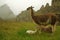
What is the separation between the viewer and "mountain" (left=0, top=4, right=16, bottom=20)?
2252 mm

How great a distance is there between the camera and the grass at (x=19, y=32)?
2.09 meters

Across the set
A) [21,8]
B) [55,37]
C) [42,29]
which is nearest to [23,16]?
[21,8]

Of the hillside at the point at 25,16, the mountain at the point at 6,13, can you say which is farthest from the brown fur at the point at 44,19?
the mountain at the point at 6,13

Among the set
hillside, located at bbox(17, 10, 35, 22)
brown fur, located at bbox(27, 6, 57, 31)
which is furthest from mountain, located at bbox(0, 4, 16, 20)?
brown fur, located at bbox(27, 6, 57, 31)

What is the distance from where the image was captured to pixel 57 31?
2.11 m

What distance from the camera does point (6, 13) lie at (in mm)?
2279

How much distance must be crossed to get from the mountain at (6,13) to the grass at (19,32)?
0.08 meters

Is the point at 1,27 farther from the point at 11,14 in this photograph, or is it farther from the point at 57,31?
the point at 57,31

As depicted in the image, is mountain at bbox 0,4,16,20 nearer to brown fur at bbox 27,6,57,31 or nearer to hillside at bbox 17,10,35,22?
hillside at bbox 17,10,35,22

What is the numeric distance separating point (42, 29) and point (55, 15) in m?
0.19

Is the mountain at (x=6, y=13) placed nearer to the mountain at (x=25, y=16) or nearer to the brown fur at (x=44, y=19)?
the mountain at (x=25, y=16)

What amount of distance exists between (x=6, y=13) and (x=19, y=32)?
0.27 m

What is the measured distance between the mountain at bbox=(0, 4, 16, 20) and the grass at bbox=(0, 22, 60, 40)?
0.08 m

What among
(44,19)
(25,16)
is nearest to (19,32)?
(25,16)
